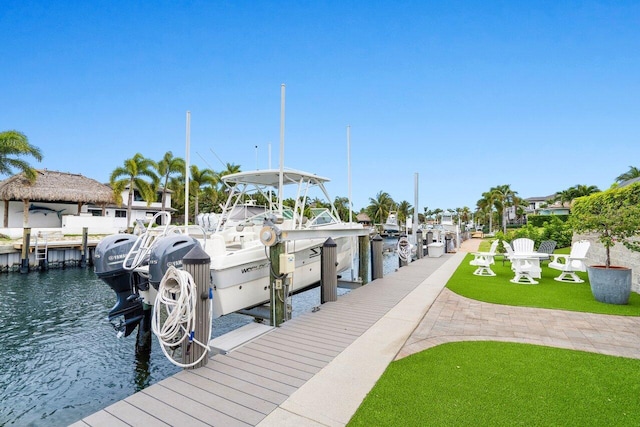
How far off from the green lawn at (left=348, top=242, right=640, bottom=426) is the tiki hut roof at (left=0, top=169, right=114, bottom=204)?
3364 cm

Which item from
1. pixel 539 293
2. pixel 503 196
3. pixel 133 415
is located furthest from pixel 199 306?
pixel 503 196

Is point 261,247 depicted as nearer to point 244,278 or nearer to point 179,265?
point 244,278

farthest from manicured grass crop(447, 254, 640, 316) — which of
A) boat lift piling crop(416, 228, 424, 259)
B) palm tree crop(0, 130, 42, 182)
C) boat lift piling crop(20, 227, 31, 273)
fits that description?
palm tree crop(0, 130, 42, 182)

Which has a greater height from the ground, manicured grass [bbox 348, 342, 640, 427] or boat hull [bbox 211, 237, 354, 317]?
boat hull [bbox 211, 237, 354, 317]

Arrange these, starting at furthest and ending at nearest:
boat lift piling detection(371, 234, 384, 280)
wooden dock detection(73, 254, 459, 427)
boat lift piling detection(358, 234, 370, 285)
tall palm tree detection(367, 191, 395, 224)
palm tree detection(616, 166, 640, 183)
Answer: tall palm tree detection(367, 191, 395, 224)
palm tree detection(616, 166, 640, 183)
boat lift piling detection(371, 234, 384, 280)
boat lift piling detection(358, 234, 370, 285)
wooden dock detection(73, 254, 459, 427)

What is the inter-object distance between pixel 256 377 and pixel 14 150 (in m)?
28.3

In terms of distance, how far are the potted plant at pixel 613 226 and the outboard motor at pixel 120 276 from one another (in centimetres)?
935

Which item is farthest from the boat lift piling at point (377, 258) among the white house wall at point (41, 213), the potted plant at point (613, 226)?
the white house wall at point (41, 213)

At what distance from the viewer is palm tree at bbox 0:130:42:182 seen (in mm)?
22156

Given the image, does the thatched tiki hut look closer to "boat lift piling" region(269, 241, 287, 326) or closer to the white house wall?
the white house wall

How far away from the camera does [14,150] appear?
22.4m

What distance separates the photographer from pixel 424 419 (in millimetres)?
2754

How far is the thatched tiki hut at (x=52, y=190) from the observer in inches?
1025

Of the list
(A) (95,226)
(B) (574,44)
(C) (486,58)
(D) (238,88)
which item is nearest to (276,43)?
(D) (238,88)
